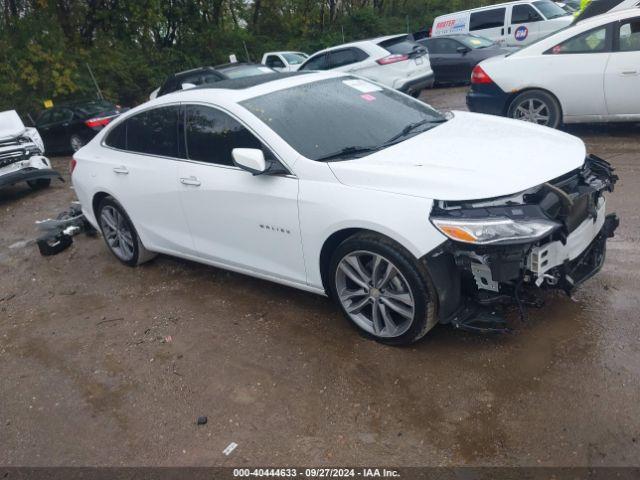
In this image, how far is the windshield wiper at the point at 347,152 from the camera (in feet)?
11.6

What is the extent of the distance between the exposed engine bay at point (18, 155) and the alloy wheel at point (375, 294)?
23.5 feet

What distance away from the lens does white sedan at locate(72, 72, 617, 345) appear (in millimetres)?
2980

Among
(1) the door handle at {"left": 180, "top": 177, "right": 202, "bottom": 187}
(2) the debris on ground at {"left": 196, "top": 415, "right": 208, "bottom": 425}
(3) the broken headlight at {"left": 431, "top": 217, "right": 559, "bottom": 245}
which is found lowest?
(2) the debris on ground at {"left": 196, "top": 415, "right": 208, "bottom": 425}

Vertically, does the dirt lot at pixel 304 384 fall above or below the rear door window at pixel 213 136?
below

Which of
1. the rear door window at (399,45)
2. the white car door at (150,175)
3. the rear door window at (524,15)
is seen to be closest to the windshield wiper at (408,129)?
the white car door at (150,175)

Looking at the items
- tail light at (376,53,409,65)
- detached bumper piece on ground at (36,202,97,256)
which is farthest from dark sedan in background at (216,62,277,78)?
detached bumper piece on ground at (36,202,97,256)

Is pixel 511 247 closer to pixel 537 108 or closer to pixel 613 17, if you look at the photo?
pixel 537 108

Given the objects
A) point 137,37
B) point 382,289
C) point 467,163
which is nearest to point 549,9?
point 137,37

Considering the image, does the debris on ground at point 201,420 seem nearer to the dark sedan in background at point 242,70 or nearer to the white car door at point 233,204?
the white car door at point 233,204

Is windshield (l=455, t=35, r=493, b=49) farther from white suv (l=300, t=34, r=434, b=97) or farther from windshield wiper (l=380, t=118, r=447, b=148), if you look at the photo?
windshield wiper (l=380, t=118, r=447, b=148)

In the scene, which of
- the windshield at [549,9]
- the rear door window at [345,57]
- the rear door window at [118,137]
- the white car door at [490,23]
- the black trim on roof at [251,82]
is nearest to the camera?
the black trim on roof at [251,82]

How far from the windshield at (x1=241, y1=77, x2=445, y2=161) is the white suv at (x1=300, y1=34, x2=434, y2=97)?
6896 millimetres

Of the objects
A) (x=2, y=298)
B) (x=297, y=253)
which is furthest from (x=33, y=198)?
(x=297, y=253)

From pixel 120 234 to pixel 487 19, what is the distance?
1482 centimetres
